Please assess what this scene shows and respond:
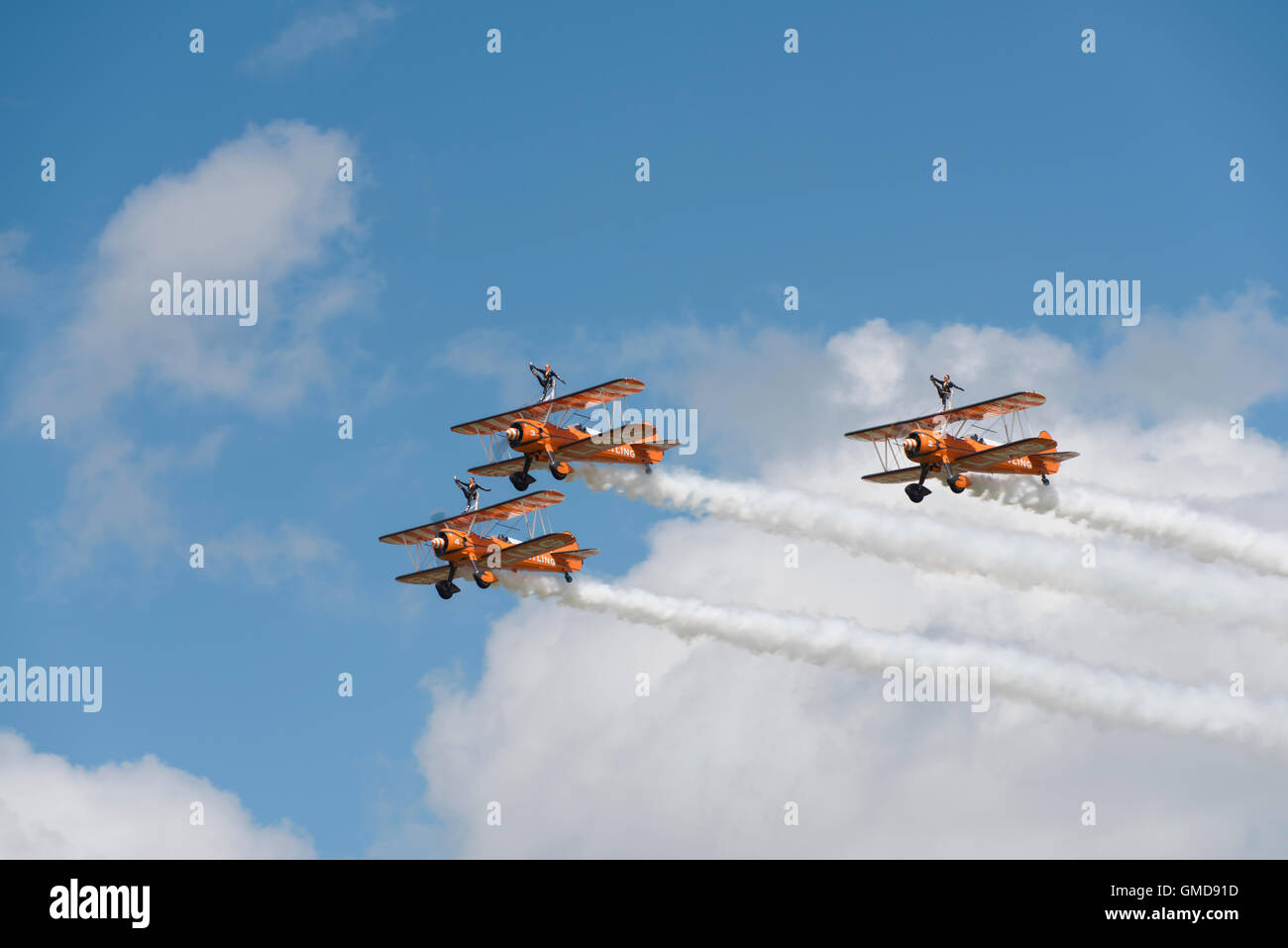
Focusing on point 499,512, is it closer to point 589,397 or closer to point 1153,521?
point 589,397

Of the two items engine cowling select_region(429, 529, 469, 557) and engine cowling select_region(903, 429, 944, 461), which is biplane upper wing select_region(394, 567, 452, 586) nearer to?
engine cowling select_region(429, 529, 469, 557)

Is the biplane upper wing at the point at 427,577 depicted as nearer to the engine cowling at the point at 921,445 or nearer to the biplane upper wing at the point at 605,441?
the biplane upper wing at the point at 605,441

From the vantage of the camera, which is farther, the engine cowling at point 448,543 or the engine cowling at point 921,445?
the engine cowling at point 921,445

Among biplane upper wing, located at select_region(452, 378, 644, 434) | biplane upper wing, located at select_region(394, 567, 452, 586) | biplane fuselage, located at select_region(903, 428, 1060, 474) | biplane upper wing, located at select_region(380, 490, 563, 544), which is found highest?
biplane upper wing, located at select_region(452, 378, 644, 434)

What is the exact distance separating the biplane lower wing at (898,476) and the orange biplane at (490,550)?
482 inches

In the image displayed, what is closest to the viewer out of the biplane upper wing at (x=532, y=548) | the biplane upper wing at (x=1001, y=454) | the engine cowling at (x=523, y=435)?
the biplane upper wing at (x=532, y=548)

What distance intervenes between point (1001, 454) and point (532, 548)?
1803cm

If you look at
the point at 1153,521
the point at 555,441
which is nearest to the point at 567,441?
the point at 555,441

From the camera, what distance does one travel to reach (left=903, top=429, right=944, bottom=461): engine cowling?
7569 centimetres

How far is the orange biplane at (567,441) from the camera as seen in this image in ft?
244

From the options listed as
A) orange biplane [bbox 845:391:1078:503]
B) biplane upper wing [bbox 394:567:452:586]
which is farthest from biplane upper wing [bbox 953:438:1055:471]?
biplane upper wing [bbox 394:567:452:586]

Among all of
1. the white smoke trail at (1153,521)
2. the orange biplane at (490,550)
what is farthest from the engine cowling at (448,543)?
the white smoke trail at (1153,521)
